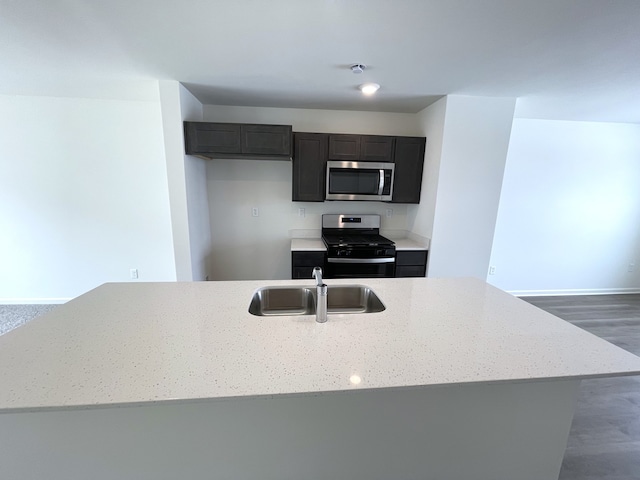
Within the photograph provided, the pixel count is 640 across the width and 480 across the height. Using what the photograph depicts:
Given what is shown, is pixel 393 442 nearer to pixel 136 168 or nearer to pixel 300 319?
pixel 300 319

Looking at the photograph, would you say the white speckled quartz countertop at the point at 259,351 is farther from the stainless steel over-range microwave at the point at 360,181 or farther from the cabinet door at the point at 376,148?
the cabinet door at the point at 376,148

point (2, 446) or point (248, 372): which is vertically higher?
point (248, 372)

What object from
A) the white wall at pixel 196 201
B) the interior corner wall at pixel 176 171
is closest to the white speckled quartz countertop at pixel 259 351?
the interior corner wall at pixel 176 171

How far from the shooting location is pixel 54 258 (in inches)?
122

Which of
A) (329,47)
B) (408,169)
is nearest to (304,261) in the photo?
(408,169)

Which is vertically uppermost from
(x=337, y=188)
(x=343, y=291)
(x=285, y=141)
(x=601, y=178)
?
(x=285, y=141)

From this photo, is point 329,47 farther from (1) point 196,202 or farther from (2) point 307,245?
(1) point 196,202

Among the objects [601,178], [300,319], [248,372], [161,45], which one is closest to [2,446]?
[248,372]

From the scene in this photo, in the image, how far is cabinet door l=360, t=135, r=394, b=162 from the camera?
2.86 m

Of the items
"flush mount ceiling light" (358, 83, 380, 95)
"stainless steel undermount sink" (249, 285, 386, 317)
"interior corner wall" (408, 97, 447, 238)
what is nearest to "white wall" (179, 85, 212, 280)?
"stainless steel undermount sink" (249, 285, 386, 317)

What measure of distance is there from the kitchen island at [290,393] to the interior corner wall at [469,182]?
167cm

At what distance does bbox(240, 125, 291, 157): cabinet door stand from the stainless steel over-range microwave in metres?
0.56

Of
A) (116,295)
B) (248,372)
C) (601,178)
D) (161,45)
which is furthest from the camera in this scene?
(601,178)

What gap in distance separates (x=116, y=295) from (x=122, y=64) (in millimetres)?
Answer: 1892
